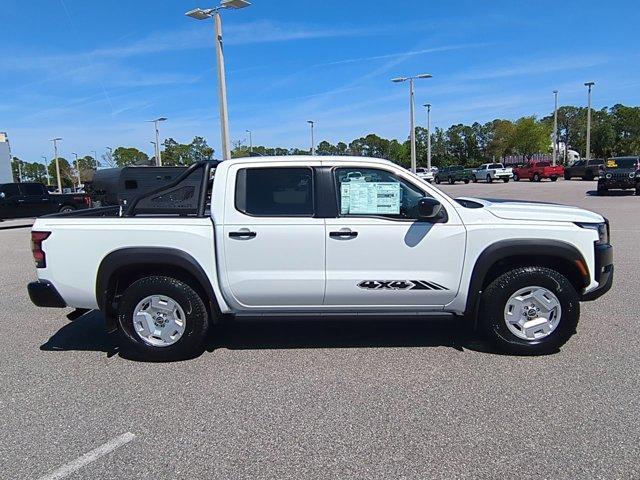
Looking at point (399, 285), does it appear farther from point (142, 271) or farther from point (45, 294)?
point (45, 294)

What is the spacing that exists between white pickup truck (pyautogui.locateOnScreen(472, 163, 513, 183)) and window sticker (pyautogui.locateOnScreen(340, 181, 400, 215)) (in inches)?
1639

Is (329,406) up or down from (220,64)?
down

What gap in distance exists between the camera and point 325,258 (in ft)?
13.5

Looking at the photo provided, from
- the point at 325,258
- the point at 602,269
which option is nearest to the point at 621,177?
the point at 602,269

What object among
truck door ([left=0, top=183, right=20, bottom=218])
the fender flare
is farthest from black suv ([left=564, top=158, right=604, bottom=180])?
truck door ([left=0, top=183, right=20, bottom=218])

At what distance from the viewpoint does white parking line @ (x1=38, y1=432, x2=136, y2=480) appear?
272cm

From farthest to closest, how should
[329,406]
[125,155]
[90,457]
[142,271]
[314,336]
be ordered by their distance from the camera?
[125,155]
[314,336]
[142,271]
[329,406]
[90,457]

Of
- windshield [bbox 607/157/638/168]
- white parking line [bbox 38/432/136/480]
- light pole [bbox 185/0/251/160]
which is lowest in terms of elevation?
white parking line [bbox 38/432/136/480]

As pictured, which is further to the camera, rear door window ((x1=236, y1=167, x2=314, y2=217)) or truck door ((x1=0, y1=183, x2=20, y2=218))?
truck door ((x1=0, y1=183, x2=20, y2=218))

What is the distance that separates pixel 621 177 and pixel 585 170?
18.4 meters

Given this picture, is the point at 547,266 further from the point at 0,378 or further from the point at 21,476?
the point at 0,378

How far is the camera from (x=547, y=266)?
425 cm

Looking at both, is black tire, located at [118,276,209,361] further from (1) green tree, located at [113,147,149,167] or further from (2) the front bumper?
(1) green tree, located at [113,147,149,167]

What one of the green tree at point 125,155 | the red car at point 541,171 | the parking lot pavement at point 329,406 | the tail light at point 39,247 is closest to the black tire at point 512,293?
the parking lot pavement at point 329,406
